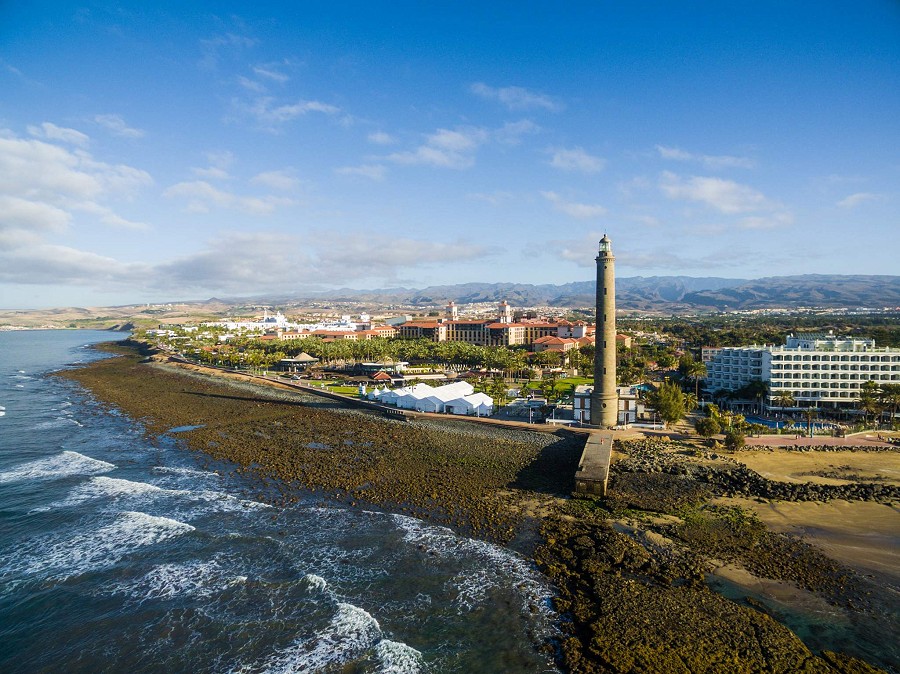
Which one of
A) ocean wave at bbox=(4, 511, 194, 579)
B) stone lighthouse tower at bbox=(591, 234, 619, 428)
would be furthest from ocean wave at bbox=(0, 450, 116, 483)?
stone lighthouse tower at bbox=(591, 234, 619, 428)

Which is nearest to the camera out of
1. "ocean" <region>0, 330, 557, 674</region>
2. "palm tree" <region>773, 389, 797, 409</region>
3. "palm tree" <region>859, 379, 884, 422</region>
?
"ocean" <region>0, 330, 557, 674</region>

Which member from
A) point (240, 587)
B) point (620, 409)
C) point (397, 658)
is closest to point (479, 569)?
point (397, 658)

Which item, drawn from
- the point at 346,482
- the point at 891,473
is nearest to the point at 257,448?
the point at 346,482

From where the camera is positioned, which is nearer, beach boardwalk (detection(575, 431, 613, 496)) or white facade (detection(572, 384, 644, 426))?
beach boardwalk (detection(575, 431, 613, 496))

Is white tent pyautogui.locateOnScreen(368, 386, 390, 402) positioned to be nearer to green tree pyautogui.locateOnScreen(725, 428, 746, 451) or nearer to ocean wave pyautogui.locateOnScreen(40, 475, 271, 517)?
ocean wave pyautogui.locateOnScreen(40, 475, 271, 517)

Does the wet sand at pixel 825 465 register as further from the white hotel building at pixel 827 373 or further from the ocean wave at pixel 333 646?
the ocean wave at pixel 333 646

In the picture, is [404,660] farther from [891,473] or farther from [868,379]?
[868,379]

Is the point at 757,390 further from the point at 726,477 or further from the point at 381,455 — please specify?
the point at 381,455

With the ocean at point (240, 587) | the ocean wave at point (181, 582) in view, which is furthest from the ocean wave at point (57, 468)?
the ocean wave at point (181, 582)
